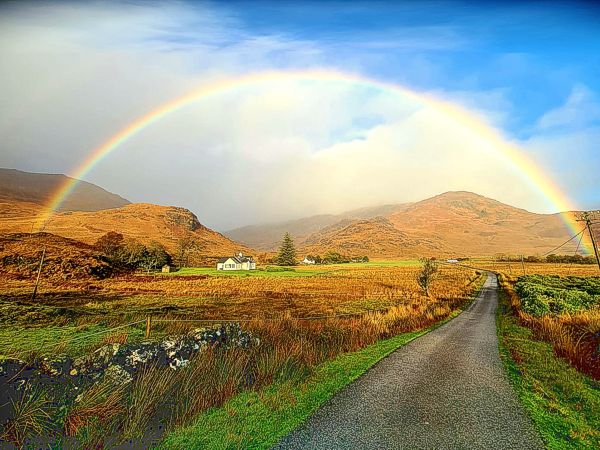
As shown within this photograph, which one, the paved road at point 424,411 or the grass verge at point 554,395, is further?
the grass verge at point 554,395

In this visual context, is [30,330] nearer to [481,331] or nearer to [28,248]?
[481,331]

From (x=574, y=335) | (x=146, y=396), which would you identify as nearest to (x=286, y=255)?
(x=574, y=335)

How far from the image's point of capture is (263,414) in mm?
7254

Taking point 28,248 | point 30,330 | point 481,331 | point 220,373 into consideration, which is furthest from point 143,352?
point 28,248

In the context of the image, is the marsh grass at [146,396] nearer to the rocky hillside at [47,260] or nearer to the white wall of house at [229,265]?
the rocky hillside at [47,260]

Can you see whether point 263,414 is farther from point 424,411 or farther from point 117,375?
point 424,411

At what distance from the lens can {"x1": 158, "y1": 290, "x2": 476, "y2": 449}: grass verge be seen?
6105 mm

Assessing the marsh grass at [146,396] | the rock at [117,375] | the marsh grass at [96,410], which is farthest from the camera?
the rock at [117,375]

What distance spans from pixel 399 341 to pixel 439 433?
8576 millimetres

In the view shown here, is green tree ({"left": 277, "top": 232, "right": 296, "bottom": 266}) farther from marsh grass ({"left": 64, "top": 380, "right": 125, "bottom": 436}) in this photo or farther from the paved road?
marsh grass ({"left": 64, "top": 380, "right": 125, "bottom": 436})

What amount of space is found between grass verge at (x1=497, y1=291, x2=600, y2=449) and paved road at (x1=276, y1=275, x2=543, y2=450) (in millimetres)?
360

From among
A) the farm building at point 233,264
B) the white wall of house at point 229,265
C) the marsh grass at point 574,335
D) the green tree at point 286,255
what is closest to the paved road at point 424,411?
the marsh grass at point 574,335

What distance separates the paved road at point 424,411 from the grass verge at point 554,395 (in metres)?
0.36

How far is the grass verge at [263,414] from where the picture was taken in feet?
20.0
